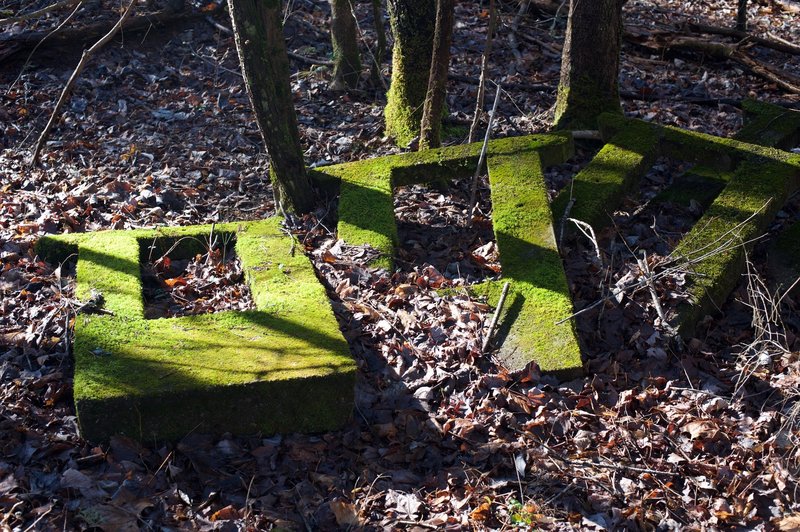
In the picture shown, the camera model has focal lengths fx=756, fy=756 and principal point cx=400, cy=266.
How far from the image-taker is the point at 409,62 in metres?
6.99

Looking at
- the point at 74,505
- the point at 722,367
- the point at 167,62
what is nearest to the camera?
the point at 74,505

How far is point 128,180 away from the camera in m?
6.71

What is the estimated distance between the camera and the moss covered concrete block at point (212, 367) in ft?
12.9

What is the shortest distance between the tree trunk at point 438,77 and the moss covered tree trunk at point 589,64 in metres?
1.24

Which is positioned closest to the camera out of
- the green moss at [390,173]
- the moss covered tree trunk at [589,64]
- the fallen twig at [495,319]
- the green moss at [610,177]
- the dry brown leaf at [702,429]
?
the dry brown leaf at [702,429]

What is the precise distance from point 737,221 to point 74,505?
15.2 ft

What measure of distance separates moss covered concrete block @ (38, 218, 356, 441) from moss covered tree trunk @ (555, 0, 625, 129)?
3.33 metres

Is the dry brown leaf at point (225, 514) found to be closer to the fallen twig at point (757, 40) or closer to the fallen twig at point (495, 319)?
the fallen twig at point (495, 319)

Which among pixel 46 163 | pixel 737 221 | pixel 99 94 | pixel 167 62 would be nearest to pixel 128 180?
pixel 46 163

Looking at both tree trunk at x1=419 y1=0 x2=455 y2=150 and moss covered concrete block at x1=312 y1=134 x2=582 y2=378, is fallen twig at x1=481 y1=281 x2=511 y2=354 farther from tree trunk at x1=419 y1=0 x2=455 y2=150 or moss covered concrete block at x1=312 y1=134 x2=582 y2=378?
tree trunk at x1=419 y1=0 x2=455 y2=150

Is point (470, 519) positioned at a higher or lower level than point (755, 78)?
lower

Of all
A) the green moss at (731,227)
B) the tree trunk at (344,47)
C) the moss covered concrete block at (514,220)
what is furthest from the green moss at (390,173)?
the tree trunk at (344,47)

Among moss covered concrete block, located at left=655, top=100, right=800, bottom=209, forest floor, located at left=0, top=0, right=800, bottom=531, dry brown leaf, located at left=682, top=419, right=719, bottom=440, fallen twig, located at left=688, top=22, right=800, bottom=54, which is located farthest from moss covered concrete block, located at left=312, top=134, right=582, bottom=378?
fallen twig, located at left=688, top=22, right=800, bottom=54

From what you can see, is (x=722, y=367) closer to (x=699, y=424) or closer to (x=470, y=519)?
(x=699, y=424)
